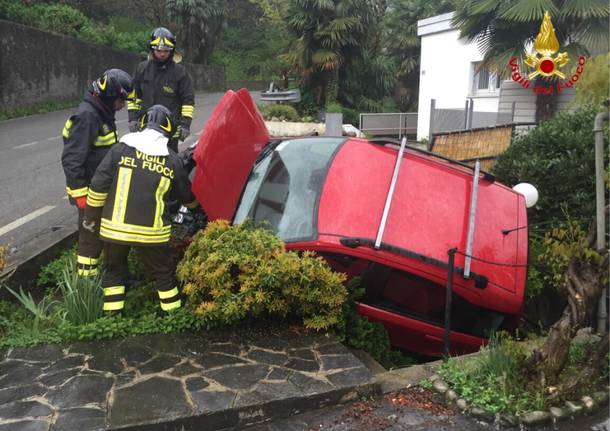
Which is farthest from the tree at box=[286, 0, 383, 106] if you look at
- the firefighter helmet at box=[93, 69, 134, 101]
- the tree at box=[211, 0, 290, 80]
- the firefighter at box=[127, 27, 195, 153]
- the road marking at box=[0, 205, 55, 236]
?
the tree at box=[211, 0, 290, 80]

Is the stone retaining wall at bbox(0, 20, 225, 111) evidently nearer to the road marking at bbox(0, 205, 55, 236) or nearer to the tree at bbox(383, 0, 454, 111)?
the road marking at bbox(0, 205, 55, 236)

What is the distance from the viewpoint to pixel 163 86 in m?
5.93

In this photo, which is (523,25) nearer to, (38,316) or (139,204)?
(139,204)

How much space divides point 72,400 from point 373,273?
2125 mm

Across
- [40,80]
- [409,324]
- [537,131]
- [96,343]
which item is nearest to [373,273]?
[409,324]

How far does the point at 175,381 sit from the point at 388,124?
18.6 meters

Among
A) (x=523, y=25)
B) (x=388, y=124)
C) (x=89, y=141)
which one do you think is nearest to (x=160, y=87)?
(x=89, y=141)

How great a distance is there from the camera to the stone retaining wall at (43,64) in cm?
1766

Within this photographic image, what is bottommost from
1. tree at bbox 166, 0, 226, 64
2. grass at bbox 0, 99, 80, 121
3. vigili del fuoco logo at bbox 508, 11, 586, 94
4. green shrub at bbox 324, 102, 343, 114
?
grass at bbox 0, 99, 80, 121

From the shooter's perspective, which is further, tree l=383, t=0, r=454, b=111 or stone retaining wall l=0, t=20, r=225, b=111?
tree l=383, t=0, r=454, b=111

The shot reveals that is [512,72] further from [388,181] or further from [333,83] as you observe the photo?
[333,83]

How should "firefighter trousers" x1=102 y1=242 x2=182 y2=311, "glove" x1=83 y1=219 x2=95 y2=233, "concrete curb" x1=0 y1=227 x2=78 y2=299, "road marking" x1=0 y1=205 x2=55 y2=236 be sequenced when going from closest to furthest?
"firefighter trousers" x1=102 y1=242 x2=182 y2=311 → "glove" x1=83 y1=219 x2=95 y2=233 → "concrete curb" x1=0 y1=227 x2=78 y2=299 → "road marking" x1=0 y1=205 x2=55 y2=236

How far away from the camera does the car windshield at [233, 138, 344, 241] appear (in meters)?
4.44

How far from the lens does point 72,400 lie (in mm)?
3170
